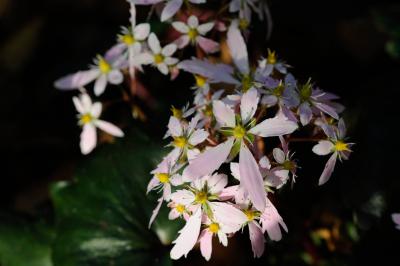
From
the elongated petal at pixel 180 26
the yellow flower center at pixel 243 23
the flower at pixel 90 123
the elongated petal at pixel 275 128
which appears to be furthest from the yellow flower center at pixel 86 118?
the elongated petal at pixel 275 128

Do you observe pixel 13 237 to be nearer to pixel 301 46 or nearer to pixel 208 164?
pixel 208 164

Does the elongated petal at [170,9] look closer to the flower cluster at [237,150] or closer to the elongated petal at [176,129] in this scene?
the flower cluster at [237,150]

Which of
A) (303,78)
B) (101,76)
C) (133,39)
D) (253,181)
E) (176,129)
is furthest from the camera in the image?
(303,78)

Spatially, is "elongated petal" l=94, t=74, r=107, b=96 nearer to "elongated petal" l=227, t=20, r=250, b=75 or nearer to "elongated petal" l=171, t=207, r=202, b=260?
"elongated petal" l=227, t=20, r=250, b=75

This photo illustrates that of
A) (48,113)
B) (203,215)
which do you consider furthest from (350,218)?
(48,113)

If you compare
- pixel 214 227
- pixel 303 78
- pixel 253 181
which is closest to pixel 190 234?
pixel 214 227

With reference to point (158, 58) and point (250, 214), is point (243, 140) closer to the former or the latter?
point (250, 214)

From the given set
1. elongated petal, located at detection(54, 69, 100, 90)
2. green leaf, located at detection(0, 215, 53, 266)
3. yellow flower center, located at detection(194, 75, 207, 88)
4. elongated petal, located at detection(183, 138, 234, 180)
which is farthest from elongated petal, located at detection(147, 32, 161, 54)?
green leaf, located at detection(0, 215, 53, 266)
